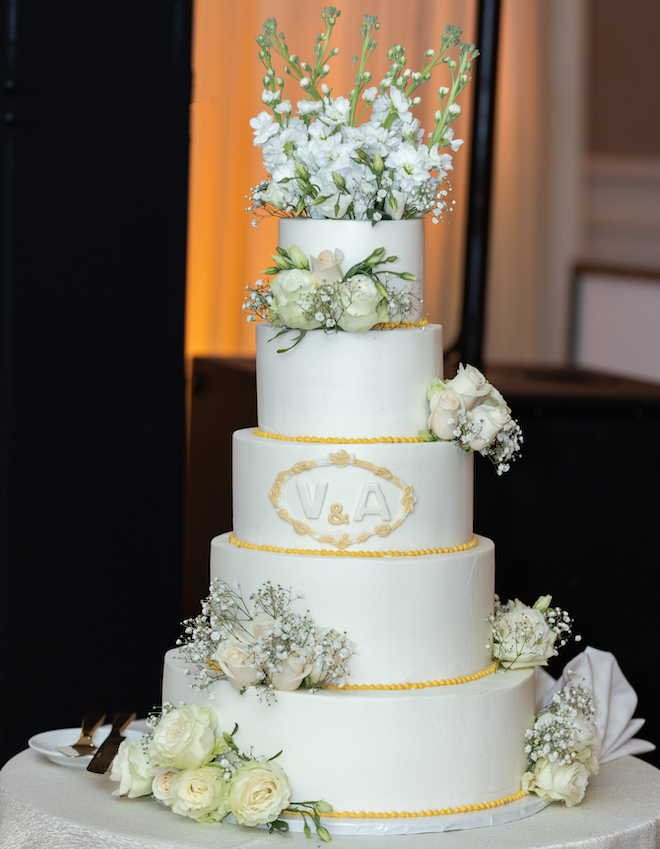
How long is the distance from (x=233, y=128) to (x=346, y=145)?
2.91 metres

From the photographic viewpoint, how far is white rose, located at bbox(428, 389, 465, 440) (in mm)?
2170

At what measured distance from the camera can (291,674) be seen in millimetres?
2080

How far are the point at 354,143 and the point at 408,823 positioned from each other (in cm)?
117

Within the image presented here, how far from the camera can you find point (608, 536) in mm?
4184

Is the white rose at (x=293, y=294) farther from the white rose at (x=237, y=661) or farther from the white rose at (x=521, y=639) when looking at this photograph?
the white rose at (x=521, y=639)

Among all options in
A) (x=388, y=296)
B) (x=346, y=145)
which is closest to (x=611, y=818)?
(x=388, y=296)

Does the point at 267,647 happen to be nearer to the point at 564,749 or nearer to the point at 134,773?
the point at 134,773

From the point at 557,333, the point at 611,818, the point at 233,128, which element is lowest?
the point at 611,818

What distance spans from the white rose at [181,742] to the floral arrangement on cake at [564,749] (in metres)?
0.60

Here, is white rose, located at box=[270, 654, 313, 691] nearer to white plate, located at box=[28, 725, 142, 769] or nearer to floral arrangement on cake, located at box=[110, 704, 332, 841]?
floral arrangement on cake, located at box=[110, 704, 332, 841]

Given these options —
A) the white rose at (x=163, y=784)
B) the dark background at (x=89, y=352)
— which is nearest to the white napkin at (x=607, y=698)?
the white rose at (x=163, y=784)

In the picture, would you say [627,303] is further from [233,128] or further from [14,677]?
[14,677]

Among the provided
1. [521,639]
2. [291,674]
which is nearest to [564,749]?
[521,639]

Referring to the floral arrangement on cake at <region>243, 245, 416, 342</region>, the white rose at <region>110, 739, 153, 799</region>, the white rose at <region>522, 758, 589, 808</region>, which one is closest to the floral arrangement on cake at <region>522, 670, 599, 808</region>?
the white rose at <region>522, 758, 589, 808</region>
